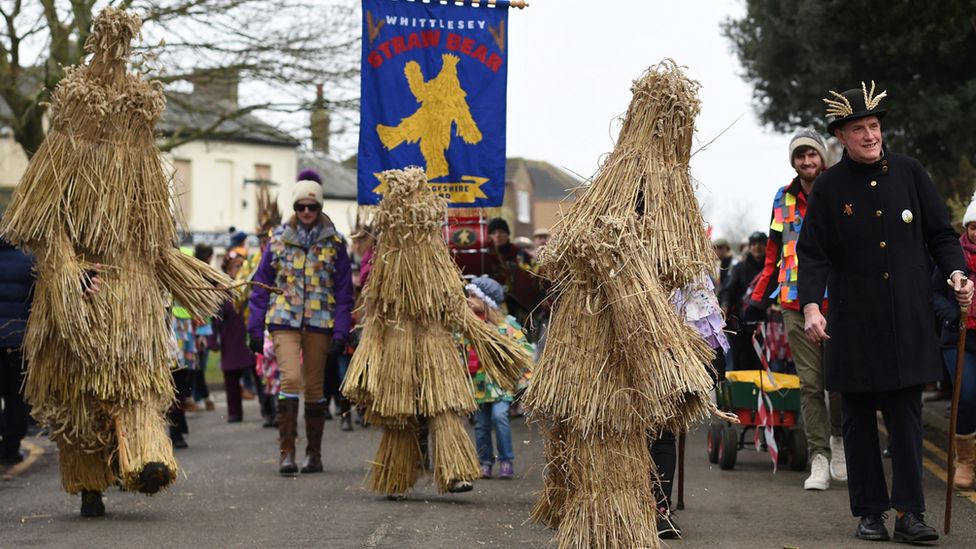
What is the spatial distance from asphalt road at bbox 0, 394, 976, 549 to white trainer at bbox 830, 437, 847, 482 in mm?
264

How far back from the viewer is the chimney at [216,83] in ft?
73.1

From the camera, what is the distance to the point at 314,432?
37.6ft

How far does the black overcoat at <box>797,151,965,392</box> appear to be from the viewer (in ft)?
25.0

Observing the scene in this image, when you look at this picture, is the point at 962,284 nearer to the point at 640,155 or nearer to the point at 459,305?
the point at 640,155

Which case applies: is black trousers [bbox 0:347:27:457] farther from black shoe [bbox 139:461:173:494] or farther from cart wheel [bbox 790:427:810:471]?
cart wheel [bbox 790:427:810:471]

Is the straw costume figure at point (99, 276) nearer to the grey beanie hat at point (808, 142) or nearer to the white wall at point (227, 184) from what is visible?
the grey beanie hat at point (808, 142)

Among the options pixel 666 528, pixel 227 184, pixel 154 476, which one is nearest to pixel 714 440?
pixel 666 528

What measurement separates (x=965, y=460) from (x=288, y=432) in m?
4.95

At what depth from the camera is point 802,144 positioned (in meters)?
10.1

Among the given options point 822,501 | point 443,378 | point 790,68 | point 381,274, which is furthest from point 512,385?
point 790,68

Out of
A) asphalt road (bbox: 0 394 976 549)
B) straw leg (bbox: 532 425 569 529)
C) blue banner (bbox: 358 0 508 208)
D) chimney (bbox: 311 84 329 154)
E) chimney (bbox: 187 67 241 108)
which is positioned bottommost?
asphalt road (bbox: 0 394 976 549)

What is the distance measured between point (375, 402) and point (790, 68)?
12.9m

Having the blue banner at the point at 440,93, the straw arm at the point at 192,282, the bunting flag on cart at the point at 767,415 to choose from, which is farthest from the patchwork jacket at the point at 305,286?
the bunting flag on cart at the point at 767,415

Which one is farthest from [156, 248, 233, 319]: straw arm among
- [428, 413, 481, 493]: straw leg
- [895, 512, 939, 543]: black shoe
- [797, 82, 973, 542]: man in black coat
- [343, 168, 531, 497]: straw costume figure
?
[895, 512, 939, 543]: black shoe
